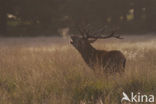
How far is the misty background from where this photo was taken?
28.2 m

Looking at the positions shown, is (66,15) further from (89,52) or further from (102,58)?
(102,58)

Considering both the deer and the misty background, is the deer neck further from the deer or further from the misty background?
the misty background

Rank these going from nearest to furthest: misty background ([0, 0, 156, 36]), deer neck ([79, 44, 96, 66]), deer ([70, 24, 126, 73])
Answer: deer ([70, 24, 126, 73]), deer neck ([79, 44, 96, 66]), misty background ([0, 0, 156, 36])

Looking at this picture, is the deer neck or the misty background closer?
the deer neck

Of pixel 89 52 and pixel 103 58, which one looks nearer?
pixel 103 58

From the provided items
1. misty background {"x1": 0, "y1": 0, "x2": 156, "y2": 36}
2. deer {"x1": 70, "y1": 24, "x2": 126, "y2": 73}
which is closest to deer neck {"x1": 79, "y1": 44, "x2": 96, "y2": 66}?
deer {"x1": 70, "y1": 24, "x2": 126, "y2": 73}

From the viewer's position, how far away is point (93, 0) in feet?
101

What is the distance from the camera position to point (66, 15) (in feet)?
99.2

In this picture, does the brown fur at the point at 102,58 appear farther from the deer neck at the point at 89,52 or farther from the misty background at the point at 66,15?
the misty background at the point at 66,15

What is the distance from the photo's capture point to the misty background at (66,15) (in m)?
28.2

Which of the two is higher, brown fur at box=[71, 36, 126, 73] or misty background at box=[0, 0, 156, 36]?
misty background at box=[0, 0, 156, 36]

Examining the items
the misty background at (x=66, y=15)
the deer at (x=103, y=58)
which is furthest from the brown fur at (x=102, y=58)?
the misty background at (x=66, y=15)

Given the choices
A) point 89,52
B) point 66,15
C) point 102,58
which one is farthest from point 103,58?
point 66,15

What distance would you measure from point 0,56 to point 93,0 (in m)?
22.9
